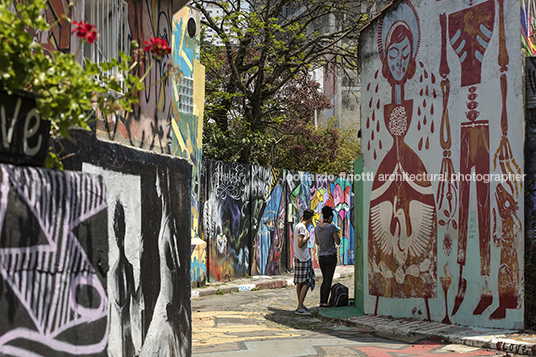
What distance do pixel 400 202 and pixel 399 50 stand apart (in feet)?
8.17

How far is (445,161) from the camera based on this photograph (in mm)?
8688

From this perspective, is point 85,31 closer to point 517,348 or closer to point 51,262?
point 51,262

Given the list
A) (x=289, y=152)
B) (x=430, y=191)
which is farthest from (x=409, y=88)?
(x=289, y=152)

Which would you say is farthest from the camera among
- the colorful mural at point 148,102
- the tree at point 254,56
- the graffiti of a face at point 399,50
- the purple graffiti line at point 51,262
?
the tree at point 254,56

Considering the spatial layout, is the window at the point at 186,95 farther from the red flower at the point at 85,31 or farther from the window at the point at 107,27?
the red flower at the point at 85,31

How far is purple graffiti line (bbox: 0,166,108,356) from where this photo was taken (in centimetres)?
266

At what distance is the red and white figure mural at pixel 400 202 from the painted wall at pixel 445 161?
0.05 feet

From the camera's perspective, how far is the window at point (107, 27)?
221 inches

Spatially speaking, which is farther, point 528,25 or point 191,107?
point 191,107

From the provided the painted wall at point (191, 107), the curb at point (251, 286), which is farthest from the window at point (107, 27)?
the curb at point (251, 286)

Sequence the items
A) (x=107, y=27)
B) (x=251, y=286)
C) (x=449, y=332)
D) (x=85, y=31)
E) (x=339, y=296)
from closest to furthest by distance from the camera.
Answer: (x=85, y=31), (x=107, y=27), (x=449, y=332), (x=339, y=296), (x=251, y=286)

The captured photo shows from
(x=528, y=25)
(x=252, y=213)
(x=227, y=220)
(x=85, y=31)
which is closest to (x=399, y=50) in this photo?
(x=528, y=25)

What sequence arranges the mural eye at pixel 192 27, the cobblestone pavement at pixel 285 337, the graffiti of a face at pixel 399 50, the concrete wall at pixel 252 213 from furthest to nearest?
the concrete wall at pixel 252 213, the mural eye at pixel 192 27, the graffiti of a face at pixel 399 50, the cobblestone pavement at pixel 285 337

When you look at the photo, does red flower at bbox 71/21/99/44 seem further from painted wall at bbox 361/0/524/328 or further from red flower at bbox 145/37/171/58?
painted wall at bbox 361/0/524/328
